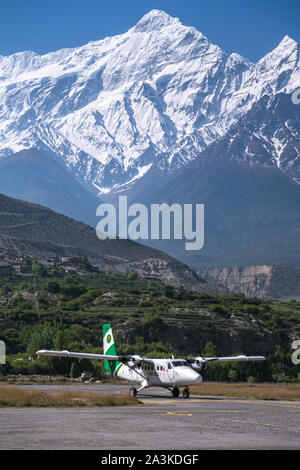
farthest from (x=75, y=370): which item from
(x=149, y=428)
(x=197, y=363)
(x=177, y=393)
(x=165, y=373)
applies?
(x=149, y=428)

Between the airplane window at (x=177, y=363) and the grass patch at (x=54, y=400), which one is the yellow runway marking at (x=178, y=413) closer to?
the grass patch at (x=54, y=400)

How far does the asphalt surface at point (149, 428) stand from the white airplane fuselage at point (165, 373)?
10079 millimetres

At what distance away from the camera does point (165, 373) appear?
5931cm

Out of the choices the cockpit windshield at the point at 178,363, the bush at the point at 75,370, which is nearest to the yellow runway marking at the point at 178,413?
the cockpit windshield at the point at 178,363

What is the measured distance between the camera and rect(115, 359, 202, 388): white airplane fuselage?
5728 cm

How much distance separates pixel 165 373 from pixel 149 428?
1037 inches

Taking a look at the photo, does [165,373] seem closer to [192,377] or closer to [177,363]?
[177,363]

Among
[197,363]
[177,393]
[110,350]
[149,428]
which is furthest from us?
[110,350]

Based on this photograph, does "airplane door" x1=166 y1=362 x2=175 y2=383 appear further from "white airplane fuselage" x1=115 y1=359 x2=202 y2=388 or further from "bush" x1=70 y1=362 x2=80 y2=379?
"bush" x1=70 y1=362 x2=80 y2=379

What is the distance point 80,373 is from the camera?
98688 millimetres

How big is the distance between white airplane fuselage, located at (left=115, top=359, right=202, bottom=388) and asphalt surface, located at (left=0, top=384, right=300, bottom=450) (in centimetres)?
1008

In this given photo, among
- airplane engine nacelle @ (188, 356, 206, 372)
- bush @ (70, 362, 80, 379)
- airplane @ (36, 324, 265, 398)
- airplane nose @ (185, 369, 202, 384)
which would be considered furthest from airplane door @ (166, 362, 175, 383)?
bush @ (70, 362, 80, 379)

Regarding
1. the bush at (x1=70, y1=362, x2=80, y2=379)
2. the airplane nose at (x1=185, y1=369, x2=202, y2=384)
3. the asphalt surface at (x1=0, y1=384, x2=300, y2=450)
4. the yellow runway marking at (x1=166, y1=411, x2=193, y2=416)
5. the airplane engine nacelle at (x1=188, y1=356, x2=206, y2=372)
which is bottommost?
the bush at (x1=70, y1=362, x2=80, y2=379)

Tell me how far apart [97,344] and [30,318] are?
21528 mm
